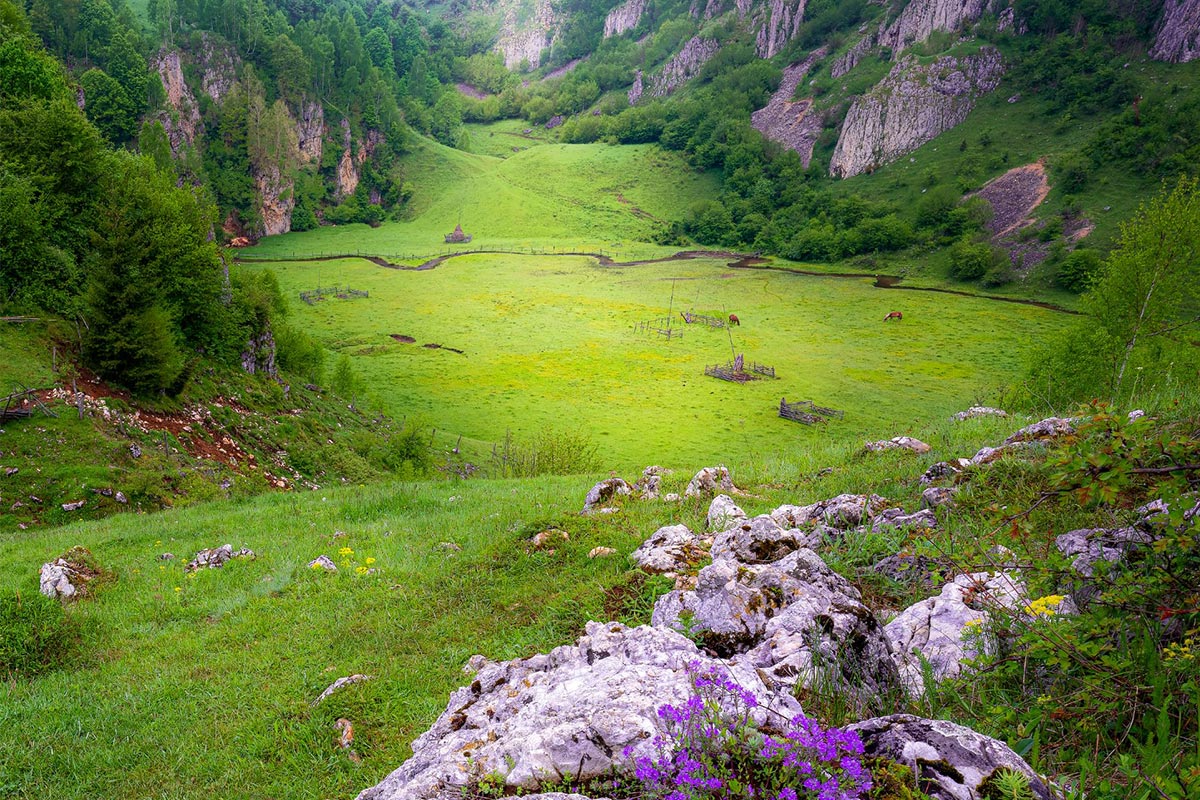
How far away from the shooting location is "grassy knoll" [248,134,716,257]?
136 meters

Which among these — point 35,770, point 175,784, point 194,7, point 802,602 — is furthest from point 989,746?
point 194,7

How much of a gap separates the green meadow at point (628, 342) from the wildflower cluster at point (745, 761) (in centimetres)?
1588

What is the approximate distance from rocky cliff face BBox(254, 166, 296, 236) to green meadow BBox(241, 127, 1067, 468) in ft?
15.6

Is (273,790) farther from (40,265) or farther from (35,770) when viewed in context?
(40,265)

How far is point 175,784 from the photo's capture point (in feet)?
18.5

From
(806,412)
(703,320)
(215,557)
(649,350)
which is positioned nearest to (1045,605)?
(215,557)

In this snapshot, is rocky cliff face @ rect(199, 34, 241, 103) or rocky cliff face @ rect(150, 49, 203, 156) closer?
rocky cliff face @ rect(150, 49, 203, 156)

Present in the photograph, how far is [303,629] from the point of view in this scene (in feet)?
28.9

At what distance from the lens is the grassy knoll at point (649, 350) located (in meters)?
52.3

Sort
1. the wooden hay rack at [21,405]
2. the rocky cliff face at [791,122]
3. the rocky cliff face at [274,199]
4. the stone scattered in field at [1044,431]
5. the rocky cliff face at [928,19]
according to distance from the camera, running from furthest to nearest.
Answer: the rocky cliff face at [791,122] → the rocky cliff face at [928,19] → the rocky cliff face at [274,199] → the wooden hay rack at [21,405] → the stone scattered in field at [1044,431]

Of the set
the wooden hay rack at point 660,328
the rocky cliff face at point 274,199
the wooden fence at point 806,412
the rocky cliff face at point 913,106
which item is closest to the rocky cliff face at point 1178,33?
the rocky cliff face at point 913,106

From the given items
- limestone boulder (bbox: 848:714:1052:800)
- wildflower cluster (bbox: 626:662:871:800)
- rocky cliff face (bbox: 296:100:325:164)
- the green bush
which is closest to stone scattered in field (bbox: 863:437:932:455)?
limestone boulder (bbox: 848:714:1052:800)

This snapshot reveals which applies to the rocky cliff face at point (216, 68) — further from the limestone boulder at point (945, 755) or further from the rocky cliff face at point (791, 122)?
the limestone boulder at point (945, 755)

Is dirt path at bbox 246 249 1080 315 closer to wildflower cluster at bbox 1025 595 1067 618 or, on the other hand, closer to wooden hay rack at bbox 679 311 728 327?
wooden hay rack at bbox 679 311 728 327
